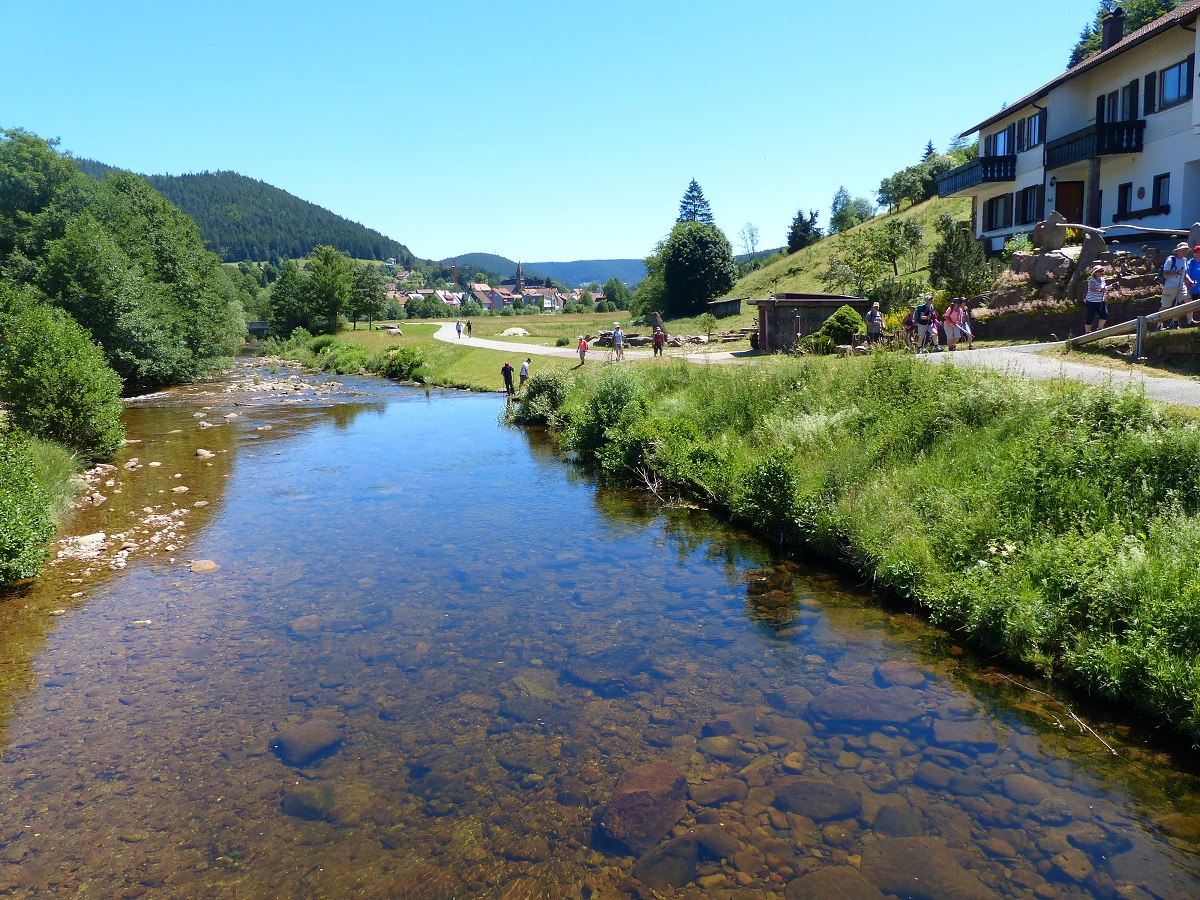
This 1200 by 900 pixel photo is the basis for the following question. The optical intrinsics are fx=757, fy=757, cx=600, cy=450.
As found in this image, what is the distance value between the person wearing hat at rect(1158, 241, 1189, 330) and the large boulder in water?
17027 mm

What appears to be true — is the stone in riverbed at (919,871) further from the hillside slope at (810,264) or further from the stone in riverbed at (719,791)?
the hillside slope at (810,264)

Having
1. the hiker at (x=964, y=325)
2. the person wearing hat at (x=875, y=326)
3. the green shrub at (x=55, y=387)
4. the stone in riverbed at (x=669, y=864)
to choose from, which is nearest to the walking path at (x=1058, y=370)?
the hiker at (x=964, y=325)

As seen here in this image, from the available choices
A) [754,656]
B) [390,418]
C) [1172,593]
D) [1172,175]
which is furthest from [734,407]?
[1172,175]

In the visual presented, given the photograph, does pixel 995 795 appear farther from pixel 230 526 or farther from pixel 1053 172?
pixel 1053 172

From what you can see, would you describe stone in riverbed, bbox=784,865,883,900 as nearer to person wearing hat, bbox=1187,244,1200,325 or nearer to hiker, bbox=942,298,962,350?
person wearing hat, bbox=1187,244,1200,325

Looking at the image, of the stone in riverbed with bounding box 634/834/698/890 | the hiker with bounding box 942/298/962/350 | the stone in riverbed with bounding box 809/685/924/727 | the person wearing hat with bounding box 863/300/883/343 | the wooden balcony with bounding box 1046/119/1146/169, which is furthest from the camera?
the wooden balcony with bounding box 1046/119/1146/169

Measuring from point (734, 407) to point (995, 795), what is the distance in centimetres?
1318

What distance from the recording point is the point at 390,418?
1268 inches

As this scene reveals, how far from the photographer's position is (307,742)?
8039 millimetres

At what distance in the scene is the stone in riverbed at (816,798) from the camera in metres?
6.83

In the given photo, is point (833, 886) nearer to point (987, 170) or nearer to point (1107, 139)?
point (1107, 139)

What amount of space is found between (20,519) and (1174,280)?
947 inches

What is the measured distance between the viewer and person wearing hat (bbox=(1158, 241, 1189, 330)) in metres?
17.5

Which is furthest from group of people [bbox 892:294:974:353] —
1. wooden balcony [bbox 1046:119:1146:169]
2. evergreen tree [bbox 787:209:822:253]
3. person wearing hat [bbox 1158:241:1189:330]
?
evergreen tree [bbox 787:209:822:253]
